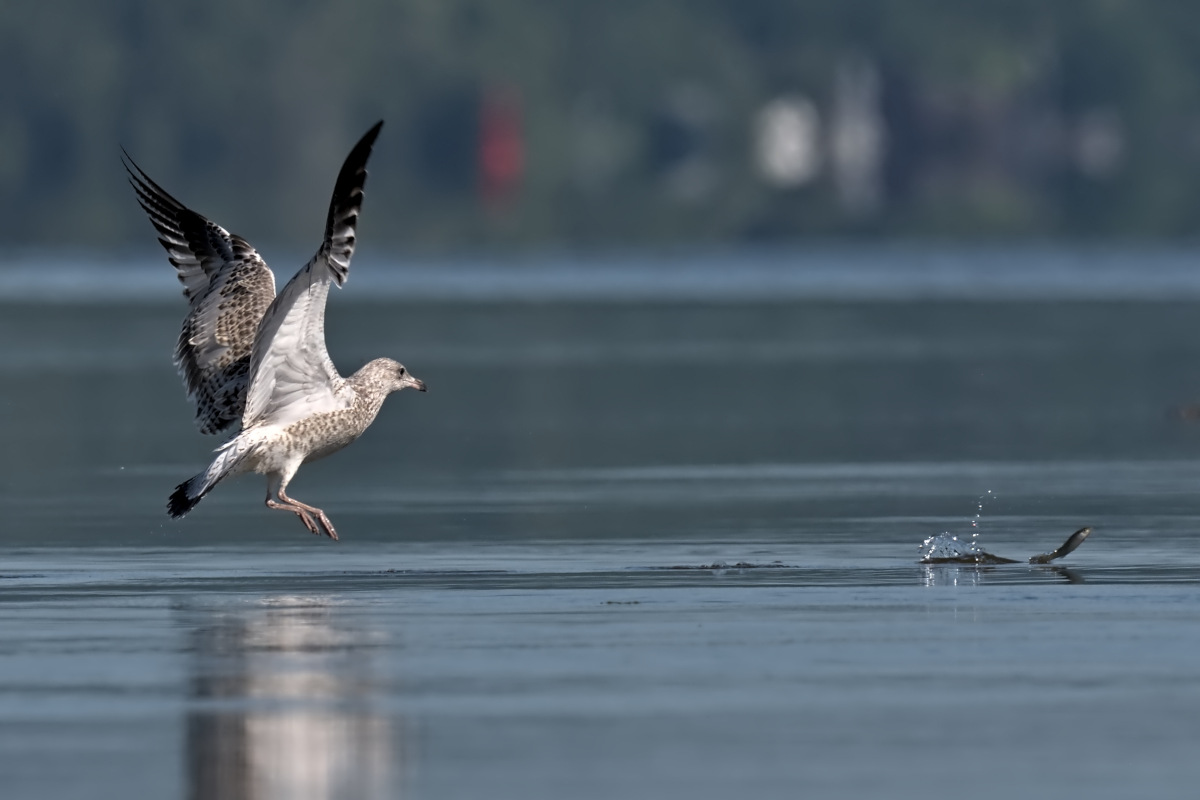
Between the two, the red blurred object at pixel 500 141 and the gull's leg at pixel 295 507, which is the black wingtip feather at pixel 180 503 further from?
the red blurred object at pixel 500 141

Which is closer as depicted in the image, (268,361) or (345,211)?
(345,211)

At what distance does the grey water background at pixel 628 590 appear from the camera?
9.07 m

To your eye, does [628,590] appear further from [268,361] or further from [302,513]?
[268,361]

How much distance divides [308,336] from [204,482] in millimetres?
748

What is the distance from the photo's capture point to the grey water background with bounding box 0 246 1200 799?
9070 mm

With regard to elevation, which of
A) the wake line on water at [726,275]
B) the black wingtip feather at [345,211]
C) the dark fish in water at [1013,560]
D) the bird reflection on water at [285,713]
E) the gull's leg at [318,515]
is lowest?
the bird reflection on water at [285,713]

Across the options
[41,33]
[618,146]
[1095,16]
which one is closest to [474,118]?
[618,146]

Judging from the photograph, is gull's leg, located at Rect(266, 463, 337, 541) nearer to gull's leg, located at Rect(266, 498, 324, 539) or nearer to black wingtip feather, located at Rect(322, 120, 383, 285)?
gull's leg, located at Rect(266, 498, 324, 539)

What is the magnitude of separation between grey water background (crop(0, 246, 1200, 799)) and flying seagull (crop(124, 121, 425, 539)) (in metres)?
0.40

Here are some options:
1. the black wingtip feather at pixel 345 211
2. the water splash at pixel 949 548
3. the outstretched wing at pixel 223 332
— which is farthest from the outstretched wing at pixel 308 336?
the water splash at pixel 949 548

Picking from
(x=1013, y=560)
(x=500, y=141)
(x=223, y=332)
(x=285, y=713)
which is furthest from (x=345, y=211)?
(x=500, y=141)

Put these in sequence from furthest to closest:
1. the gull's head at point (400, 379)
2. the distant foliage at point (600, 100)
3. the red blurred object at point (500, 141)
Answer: the red blurred object at point (500, 141) < the distant foliage at point (600, 100) < the gull's head at point (400, 379)

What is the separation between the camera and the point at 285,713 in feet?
31.7

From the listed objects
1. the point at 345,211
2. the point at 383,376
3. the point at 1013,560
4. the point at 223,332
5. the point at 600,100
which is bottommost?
the point at 1013,560
